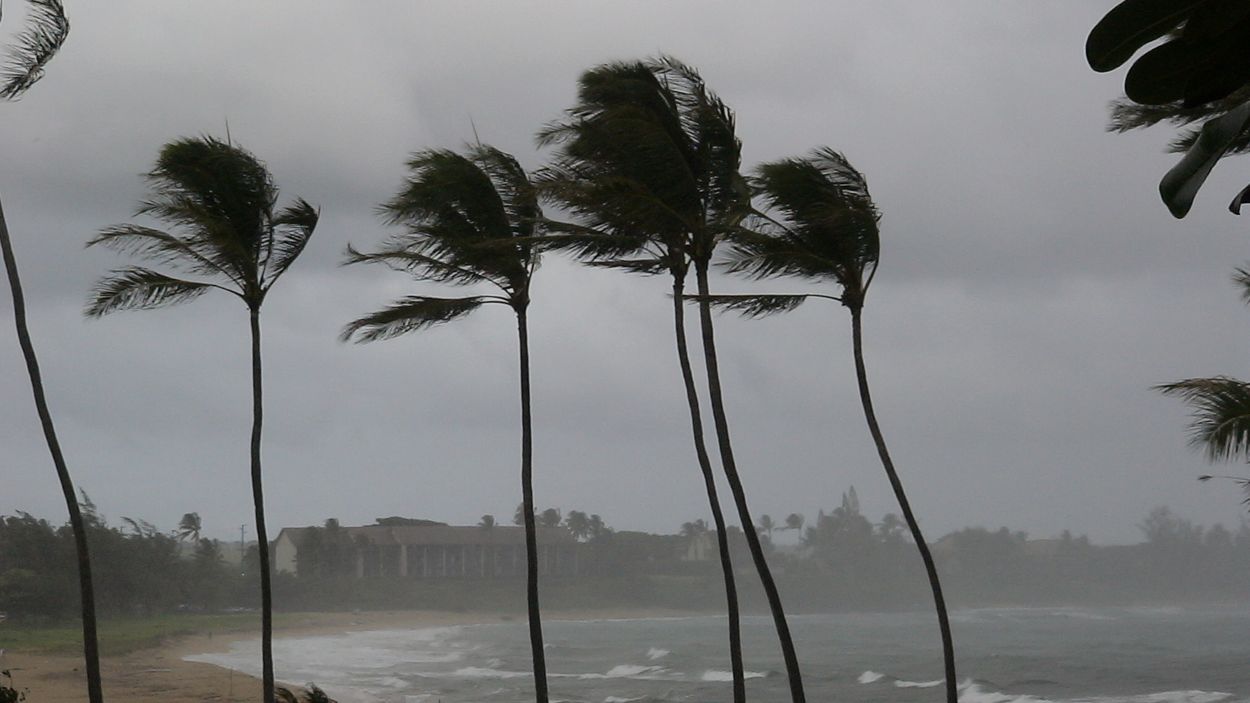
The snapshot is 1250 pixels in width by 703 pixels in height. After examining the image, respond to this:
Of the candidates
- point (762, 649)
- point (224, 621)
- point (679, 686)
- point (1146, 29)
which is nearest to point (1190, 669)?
point (679, 686)

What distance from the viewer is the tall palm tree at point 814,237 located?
1245cm

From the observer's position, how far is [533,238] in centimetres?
1240

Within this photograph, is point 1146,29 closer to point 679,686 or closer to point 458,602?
point 679,686

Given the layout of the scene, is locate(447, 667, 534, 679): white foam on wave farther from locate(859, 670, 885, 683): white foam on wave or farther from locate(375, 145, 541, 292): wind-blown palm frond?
locate(375, 145, 541, 292): wind-blown palm frond

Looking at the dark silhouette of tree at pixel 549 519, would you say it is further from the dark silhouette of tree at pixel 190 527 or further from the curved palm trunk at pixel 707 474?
the curved palm trunk at pixel 707 474

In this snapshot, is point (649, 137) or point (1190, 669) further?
point (1190, 669)

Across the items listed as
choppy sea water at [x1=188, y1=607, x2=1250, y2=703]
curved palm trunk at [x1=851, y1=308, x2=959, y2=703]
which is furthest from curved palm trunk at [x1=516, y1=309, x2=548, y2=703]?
choppy sea water at [x1=188, y1=607, x2=1250, y2=703]

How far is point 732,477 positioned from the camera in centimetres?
1281

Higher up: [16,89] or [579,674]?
[16,89]

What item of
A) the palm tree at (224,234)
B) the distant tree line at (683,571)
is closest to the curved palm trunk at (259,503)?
the palm tree at (224,234)

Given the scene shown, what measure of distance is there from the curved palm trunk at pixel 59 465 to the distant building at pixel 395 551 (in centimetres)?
4936

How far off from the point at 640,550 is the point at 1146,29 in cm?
7556

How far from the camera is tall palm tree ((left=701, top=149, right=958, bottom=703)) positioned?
12.5 m

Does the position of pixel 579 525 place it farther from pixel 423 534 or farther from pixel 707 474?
pixel 707 474
